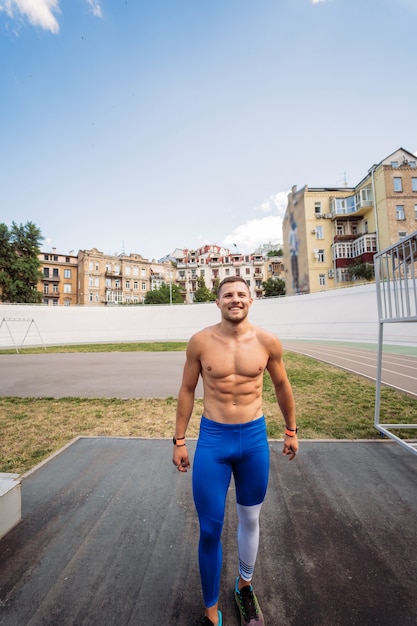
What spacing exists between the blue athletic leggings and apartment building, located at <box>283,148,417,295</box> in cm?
3941

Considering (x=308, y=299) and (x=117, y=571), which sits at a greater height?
(x=308, y=299)

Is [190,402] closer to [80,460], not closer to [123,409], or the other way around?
[80,460]

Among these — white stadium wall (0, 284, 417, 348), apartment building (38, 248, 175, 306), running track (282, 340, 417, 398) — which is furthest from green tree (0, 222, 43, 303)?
running track (282, 340, 417, 398)

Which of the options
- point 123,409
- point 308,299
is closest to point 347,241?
point 308,299

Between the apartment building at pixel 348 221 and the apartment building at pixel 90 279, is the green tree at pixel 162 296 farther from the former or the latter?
the apartment building at pixel 348 221

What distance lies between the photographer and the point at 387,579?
81.4 inches

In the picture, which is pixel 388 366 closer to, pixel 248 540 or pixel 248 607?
pixel 248 540

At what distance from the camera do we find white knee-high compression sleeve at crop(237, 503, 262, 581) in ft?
6.38

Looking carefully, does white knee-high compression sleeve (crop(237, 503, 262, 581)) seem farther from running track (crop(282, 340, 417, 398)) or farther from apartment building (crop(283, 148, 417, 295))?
apartment building (crop(283, 148, 417, 295))

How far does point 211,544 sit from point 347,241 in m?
44.3

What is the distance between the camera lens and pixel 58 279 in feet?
208

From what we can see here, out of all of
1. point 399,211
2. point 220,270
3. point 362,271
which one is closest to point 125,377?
point 362,271

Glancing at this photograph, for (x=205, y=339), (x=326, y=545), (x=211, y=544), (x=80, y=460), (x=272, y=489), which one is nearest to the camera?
(x=211, y=544)

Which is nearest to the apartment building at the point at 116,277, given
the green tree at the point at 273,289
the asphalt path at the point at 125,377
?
the green tree at the point at 273,289
